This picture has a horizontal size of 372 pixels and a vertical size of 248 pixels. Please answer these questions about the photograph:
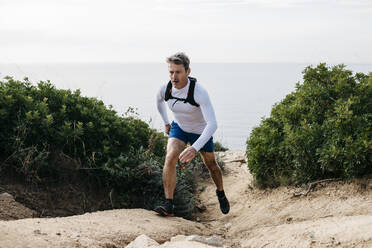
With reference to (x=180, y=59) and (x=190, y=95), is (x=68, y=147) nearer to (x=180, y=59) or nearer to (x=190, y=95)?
(x=190, y=95)

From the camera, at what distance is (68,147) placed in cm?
734

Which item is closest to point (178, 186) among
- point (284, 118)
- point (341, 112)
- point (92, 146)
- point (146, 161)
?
point (146, 161)

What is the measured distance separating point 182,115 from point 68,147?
2.16m

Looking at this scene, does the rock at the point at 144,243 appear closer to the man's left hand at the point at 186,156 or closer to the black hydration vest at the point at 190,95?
the man's left hand at the point at 186,156

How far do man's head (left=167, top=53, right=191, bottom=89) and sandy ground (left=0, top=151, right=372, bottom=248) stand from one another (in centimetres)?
203

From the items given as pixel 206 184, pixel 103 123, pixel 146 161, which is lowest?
pixel 206 184

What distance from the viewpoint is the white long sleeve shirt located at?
20.2 feet

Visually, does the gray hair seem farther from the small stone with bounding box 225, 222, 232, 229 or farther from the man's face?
the small stone with bounding box 225, 222, 232, 229

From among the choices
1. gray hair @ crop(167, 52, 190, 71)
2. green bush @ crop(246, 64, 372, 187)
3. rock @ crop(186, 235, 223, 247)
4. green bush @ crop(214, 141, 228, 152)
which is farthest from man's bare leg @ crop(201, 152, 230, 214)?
green bush @ crop(214, 141, 228, 152)

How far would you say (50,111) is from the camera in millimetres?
7582

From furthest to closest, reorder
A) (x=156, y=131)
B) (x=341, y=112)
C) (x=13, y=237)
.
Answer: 1. (x=156, y=131)
2. (x=341, y=112)
3. (x=13, y=237)

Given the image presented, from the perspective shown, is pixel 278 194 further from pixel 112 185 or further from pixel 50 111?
pixel 50 111

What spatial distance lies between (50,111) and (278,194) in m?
4.17

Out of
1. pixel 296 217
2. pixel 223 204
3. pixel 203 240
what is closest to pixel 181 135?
pixel 223 204
